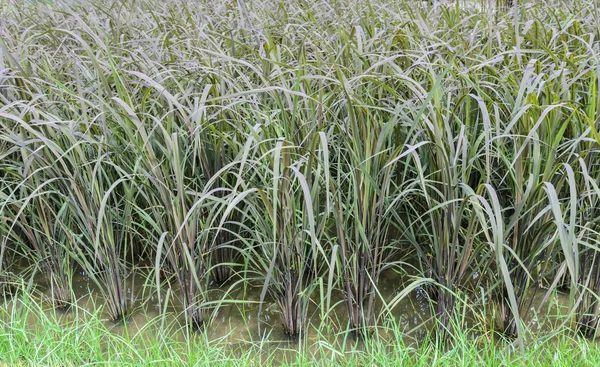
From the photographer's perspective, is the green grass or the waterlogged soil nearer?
the green grass

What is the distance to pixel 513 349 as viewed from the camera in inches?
58.9

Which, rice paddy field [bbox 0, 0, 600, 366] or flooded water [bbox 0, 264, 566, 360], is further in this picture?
flooded water [bbox 0, 264, 566, 360]

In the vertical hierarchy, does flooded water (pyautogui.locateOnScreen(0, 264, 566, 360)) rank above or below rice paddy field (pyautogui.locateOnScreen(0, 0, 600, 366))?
below

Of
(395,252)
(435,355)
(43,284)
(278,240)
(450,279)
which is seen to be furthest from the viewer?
(43,284)

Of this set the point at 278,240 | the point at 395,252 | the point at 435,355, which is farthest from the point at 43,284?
the point at 435,355

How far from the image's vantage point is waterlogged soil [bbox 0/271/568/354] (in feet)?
5.49

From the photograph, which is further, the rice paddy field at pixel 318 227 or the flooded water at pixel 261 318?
the flooded water at pixel 261 318

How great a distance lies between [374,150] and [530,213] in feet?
1.53

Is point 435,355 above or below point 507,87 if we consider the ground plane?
below

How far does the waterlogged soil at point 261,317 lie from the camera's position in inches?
65.9

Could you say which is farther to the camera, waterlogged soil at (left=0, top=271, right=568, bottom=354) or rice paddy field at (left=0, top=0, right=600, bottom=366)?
waterlogged soil at (left=0, top=271, right=568, bottom=354)

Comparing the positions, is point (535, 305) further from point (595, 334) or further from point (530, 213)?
point (530, 213)

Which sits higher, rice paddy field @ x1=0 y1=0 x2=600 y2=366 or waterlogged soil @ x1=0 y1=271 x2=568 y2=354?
rice paddy field @ x1=0 y1=0 x2=600 y2=366

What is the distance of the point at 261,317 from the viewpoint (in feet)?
5.91
